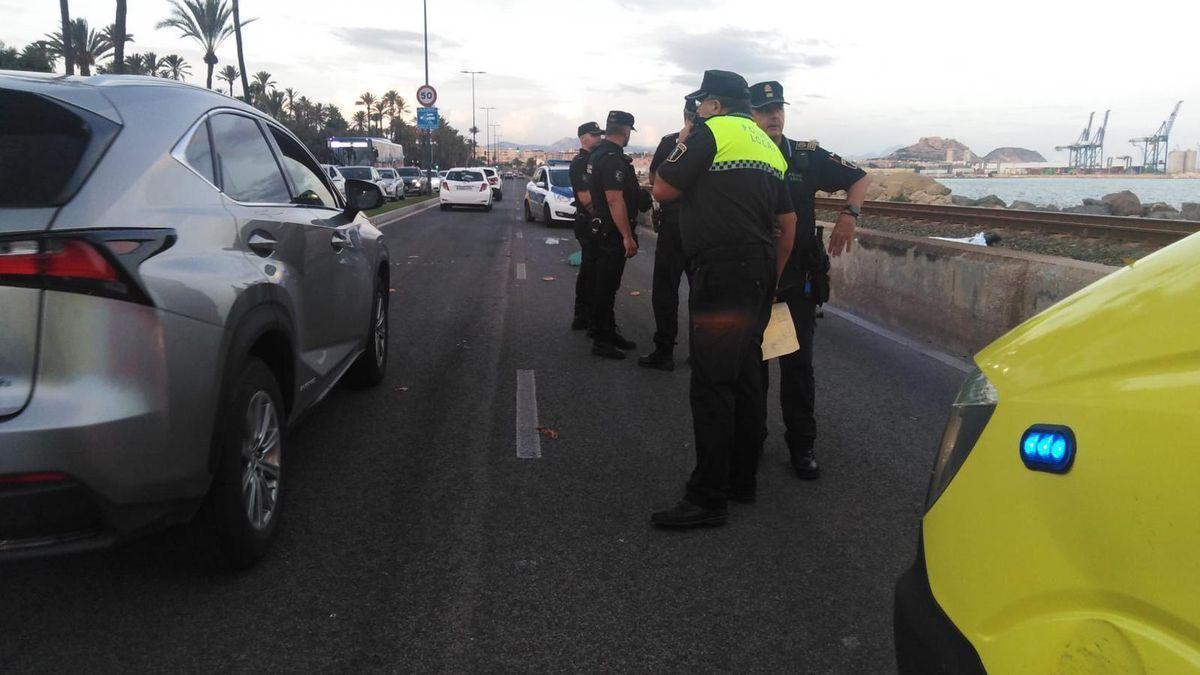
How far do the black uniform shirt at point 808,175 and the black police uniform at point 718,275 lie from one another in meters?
0.59

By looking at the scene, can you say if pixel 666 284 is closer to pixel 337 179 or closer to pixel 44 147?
pixel 44 147

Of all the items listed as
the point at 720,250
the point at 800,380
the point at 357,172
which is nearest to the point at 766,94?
the point at 720,250

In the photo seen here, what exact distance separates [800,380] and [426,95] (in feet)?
120

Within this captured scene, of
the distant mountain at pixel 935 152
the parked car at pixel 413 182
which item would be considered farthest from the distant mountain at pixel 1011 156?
the parked car at pixel 413 182

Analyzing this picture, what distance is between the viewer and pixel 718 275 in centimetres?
392

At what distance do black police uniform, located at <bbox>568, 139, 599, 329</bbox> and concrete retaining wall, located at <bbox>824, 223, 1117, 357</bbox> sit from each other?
9.89ft

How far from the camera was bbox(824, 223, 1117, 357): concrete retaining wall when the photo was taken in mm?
6770

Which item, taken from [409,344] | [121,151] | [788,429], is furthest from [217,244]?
[409,344]

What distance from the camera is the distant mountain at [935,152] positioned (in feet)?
188

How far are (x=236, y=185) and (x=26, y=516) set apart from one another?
1571mm

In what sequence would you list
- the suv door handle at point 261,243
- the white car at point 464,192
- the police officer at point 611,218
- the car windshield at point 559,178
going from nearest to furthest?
1. the suv door handle at point 261,243
2. the police officer at point 611,218
3. the car windshield at point 559,178
4. the white car at point 464,192

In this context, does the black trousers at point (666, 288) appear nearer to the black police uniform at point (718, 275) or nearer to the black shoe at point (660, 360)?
the black shoe at point (660, 360)

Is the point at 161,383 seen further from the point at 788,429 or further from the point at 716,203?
the point at 788,429

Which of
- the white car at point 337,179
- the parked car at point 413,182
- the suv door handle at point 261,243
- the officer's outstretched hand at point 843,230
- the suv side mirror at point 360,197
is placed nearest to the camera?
the suv door handle at point 261,243
